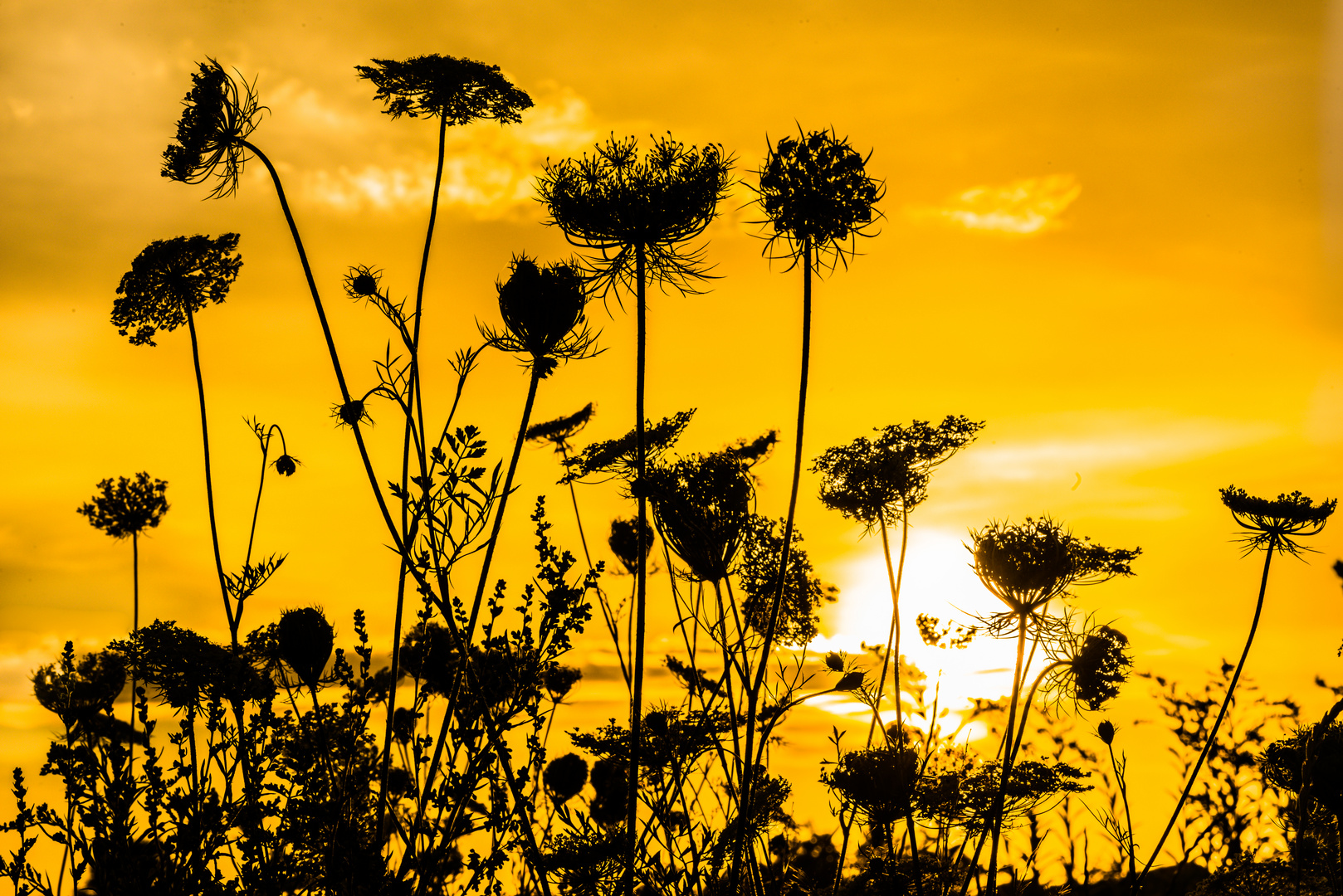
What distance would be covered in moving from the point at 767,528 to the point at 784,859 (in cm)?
242

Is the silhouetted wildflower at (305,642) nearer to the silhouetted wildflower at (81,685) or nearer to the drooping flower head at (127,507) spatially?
the silhouetted wildflower at (81,685)

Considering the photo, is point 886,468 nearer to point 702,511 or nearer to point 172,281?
point 702,511

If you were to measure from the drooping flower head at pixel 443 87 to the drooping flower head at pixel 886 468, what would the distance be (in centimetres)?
351

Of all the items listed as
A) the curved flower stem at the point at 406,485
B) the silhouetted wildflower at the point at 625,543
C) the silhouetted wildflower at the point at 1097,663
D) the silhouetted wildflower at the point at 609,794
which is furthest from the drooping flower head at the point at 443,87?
the silhouetted wildflower at the point at 1097,663

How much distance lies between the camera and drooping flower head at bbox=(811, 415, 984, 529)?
22.1 ft

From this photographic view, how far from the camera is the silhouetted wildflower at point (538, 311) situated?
4449 millimetres

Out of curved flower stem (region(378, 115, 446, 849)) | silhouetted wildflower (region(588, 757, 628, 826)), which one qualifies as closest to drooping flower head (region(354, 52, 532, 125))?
curved flower stem (region(378, 115, 446, 849))

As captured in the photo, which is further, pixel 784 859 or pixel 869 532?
pixel 869 532

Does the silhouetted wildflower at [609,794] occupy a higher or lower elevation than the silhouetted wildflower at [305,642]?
lower

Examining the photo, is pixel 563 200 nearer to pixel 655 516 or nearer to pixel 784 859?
pixel 655 516

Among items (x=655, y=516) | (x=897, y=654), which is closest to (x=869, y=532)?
(x=897, y=654)

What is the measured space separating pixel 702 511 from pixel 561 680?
1464 millimetres

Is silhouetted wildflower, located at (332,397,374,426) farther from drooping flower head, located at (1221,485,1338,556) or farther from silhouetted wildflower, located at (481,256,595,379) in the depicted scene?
drooping flower head, located at (1221,485,1338,556)

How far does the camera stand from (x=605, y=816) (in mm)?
5562
